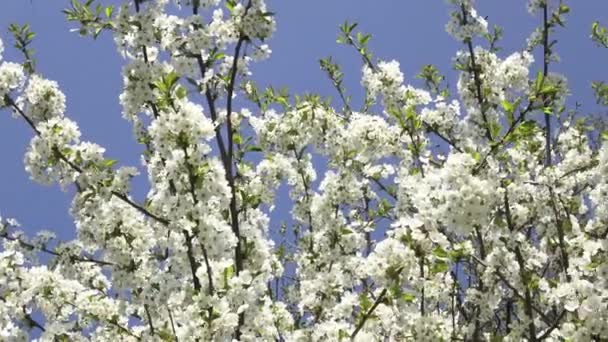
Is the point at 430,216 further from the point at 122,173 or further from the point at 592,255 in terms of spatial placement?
the point at 122,173

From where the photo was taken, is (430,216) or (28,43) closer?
(430,216)

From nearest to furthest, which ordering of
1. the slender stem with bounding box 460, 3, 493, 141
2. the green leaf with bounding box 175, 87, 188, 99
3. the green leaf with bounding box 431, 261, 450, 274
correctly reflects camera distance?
the green leaf with bounding box 431, 261, 450, 274, the green leaf with bounding box 175, 87, 188, 99, the slender stem with bounding box 460, 3, 493, 141

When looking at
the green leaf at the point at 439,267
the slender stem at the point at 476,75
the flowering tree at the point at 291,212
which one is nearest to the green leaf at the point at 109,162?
the flowering tree at the point at 291,212

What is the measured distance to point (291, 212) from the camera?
8.40 m

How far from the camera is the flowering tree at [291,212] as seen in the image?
466cm

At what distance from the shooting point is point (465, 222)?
4395 millimetres

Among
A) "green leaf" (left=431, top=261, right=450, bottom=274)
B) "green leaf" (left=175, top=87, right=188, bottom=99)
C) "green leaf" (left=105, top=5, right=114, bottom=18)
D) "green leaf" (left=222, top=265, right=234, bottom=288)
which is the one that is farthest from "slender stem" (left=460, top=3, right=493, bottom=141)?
"green leaf" (left=105, top=5, right=114, bottom=18)

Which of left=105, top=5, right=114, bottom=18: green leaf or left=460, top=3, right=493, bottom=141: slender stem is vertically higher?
left=460, top=3, right=493, bottom=141: slender stem

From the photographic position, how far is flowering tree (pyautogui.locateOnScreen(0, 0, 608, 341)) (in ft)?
15.3

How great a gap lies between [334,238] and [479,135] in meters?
1.76

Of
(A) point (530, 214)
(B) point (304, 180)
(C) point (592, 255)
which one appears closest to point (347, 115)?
(B) point (304, 180)

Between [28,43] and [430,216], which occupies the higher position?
[28,43]

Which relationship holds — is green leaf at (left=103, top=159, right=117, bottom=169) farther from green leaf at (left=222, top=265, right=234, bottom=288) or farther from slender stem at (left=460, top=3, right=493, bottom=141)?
slender stem at (left=460, top=3, right=493, bottom=141)

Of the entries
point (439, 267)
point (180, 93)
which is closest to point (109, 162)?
point (180, 93)
